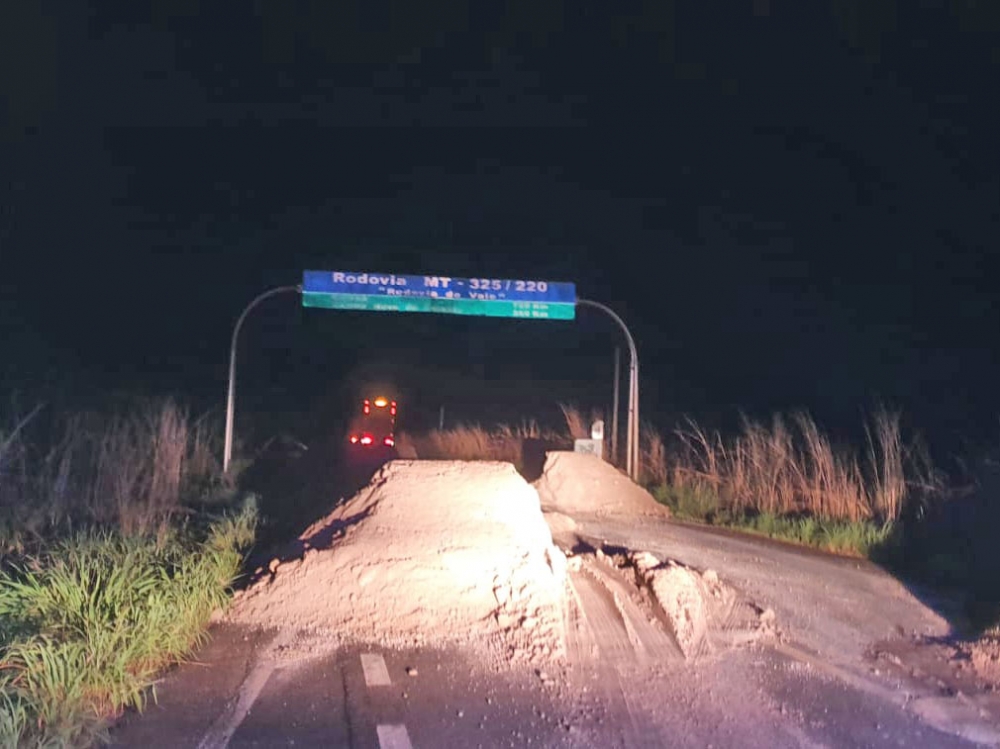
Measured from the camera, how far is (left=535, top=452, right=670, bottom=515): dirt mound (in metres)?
20.0

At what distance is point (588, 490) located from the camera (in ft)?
67.6

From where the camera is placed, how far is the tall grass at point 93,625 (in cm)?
665

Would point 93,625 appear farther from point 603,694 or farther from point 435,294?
point 435,294

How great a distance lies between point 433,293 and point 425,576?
18.9m

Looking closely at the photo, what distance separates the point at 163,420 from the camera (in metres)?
20.8

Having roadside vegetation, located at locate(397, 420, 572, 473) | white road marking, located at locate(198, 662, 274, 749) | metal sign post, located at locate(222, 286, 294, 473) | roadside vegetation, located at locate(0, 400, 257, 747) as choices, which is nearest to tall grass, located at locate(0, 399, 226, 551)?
roadside vegetation, located at locate(0, 400, 257, 747)

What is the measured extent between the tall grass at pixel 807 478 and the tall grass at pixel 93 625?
1010 cm

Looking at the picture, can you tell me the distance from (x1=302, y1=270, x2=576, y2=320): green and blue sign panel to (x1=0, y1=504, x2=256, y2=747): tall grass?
56.6 ft

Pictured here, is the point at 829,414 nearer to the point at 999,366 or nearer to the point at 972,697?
the point at 999,366

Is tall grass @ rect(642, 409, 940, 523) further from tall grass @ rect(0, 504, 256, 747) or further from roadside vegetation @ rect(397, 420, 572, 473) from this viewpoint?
tall grass @ rect(0, 504, 256, 747)

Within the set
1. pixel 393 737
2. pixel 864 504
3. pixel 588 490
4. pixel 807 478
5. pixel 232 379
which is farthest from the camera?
pixel 232 379

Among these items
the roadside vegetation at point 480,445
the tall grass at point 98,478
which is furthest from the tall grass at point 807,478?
the tall grass at point 98,478

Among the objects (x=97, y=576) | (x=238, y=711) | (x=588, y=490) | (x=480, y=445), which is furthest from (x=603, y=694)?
(x=480, y=445)

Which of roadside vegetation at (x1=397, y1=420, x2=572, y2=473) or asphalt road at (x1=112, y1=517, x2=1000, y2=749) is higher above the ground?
roadside vegetation at (x1=397, y1=420, x2=572, y2=473)
